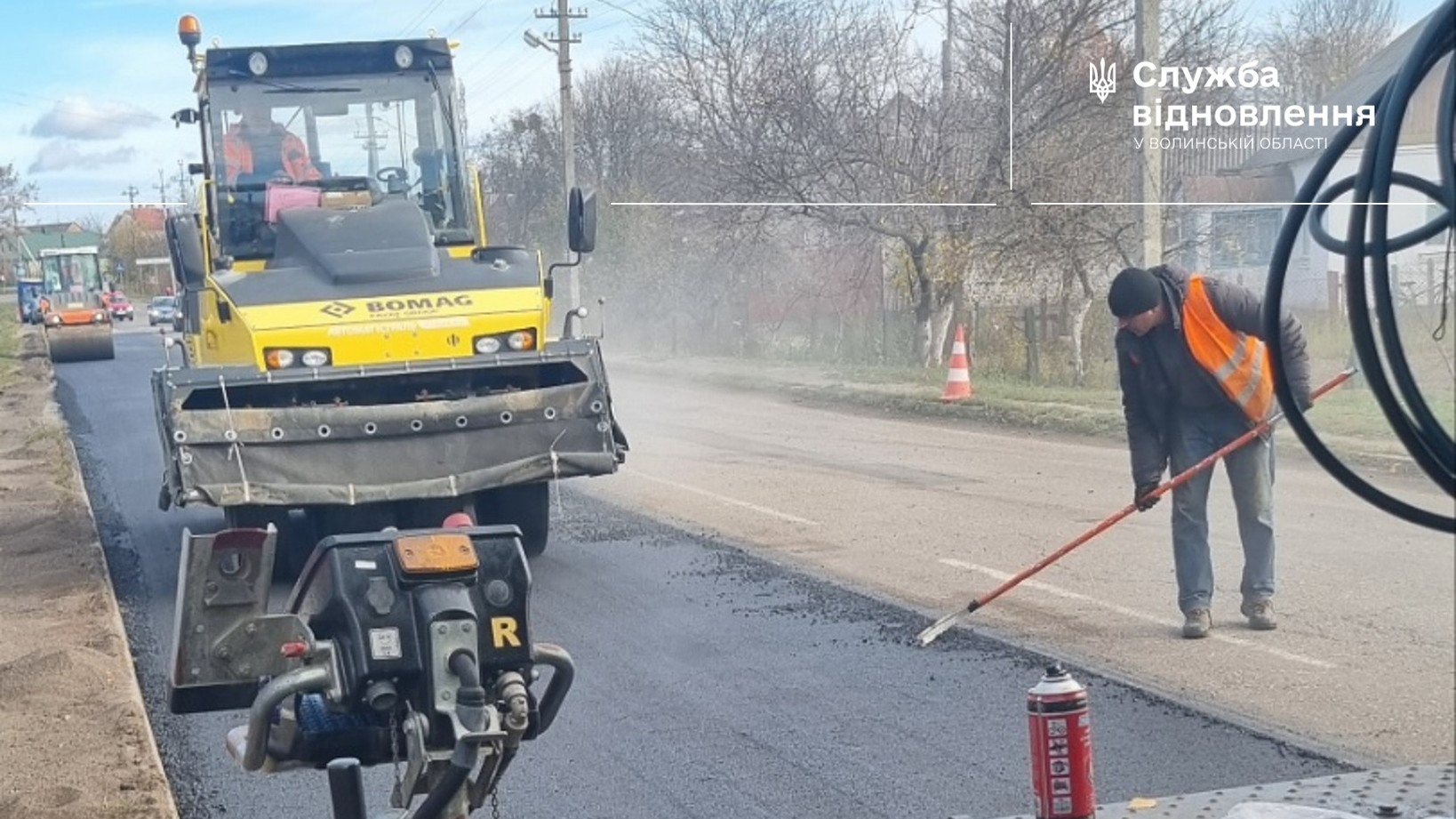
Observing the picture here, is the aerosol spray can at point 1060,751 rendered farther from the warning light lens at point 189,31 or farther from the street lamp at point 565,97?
the street lamp at point 565,97

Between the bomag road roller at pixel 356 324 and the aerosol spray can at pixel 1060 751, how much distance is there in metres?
6.16

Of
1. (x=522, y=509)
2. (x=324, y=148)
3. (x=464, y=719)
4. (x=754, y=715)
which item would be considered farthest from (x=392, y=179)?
(x=464, y=719)

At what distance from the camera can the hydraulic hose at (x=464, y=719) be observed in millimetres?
2688

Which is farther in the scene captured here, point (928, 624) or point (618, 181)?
point (618, 181)

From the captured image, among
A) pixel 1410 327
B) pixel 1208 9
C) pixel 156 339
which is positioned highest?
pixel 1208 9

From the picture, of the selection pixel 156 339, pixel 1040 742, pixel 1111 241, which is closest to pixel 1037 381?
pixel 1111 241

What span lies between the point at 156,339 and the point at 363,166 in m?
37.7

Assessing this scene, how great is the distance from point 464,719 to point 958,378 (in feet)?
57.0

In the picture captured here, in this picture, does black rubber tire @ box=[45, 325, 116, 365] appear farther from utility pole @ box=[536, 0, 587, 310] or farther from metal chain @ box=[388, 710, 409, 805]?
metal chain @ box=[388, 710, 409, 805]

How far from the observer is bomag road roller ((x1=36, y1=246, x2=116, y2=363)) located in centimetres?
3681

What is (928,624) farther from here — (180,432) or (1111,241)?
(1111,241)

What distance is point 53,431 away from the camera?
1959cm

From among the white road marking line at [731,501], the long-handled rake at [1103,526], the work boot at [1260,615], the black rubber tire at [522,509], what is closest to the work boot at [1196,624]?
the work boot at [1260,615]

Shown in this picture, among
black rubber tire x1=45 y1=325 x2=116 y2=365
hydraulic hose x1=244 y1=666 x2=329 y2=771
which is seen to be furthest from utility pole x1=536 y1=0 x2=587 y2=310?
hydraulic hose x1=244 y1=666 x2=329 y2=771
